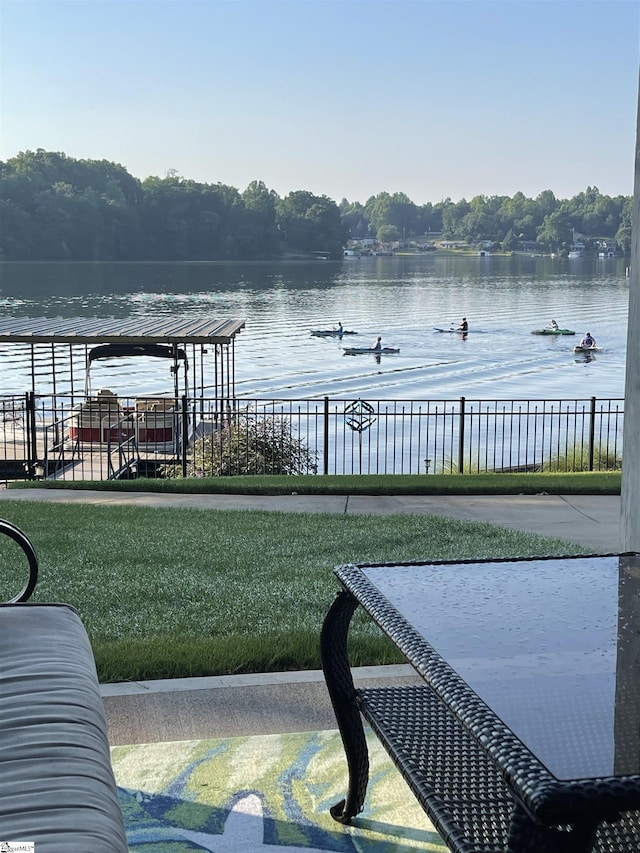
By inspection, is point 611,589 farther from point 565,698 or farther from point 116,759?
Result: point 116,759

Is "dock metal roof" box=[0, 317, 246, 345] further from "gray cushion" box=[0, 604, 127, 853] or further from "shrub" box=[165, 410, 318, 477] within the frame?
"gray cushion" box=[0, 604, 127, 853]

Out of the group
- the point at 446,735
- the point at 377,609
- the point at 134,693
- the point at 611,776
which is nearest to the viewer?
the point at 611,776

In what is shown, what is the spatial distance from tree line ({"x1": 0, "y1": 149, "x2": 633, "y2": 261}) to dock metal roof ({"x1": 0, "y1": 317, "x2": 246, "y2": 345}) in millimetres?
96318

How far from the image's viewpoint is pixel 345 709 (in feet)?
10.0

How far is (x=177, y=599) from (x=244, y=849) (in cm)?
289

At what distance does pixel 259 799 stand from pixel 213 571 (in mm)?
3330

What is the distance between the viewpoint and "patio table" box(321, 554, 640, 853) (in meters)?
1.71

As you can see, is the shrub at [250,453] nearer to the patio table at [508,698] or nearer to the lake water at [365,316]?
the patio table at [508,698]

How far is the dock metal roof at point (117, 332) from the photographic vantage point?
1920cm

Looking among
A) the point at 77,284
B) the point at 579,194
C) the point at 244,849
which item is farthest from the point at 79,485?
the point at 579,194

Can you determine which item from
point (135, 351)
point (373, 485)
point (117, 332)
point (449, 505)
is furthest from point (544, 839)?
point (135, 351)

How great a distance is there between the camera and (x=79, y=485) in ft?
38.8

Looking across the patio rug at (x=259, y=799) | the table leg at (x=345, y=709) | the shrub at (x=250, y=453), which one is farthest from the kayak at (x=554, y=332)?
the table leg at (x=345, y=709)

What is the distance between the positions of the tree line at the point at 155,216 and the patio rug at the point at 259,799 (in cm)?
11568
